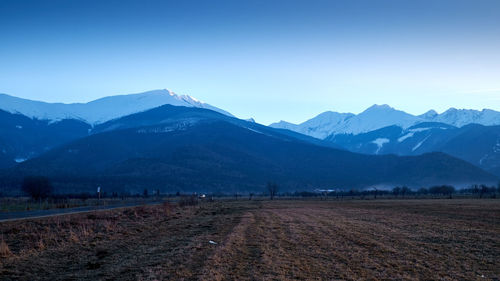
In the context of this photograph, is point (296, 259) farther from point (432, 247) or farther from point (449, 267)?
point (432, 247)

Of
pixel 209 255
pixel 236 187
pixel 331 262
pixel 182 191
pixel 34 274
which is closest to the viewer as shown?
pixel 34 274

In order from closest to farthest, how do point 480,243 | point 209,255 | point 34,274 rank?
1. point 34,274
2. point 209,255
3. point 480,243

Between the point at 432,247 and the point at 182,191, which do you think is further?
the point at 182,191

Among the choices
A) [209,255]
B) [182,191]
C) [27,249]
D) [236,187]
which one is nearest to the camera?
[209,255]

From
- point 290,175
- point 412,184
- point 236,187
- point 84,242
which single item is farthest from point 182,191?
point 84,242

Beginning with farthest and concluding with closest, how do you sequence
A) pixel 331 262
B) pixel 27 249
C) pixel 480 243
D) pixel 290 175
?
pixel 290 175 → pixel 480 243 → pixel 27 249 → pixel 331 262

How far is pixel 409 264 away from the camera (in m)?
15.5

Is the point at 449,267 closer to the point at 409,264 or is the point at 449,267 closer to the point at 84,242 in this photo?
the point at 409,264

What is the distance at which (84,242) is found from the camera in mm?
21000

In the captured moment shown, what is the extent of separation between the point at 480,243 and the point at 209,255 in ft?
36.4

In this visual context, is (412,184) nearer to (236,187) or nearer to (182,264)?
(236,187)

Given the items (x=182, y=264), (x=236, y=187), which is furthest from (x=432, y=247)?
(x=236, y=187)

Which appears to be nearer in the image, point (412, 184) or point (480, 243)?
point (480, 243)

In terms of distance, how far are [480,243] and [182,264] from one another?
1231 cm
